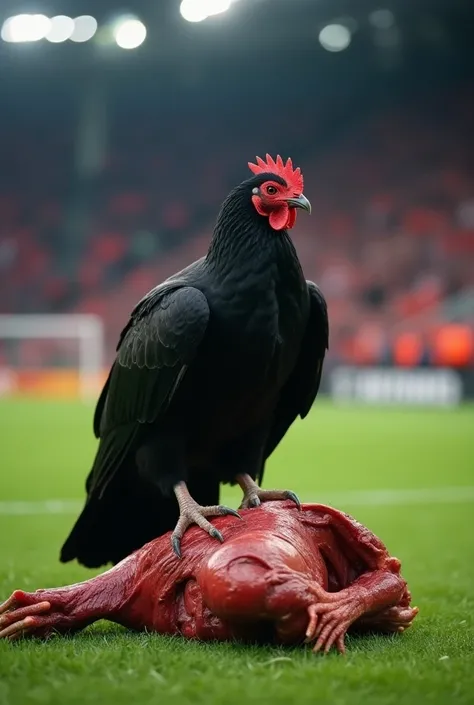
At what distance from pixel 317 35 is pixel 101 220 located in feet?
31.5

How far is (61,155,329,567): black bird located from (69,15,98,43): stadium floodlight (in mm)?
23071

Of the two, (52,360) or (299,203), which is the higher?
(52,360)

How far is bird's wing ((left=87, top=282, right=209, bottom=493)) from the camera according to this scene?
326 centimetres

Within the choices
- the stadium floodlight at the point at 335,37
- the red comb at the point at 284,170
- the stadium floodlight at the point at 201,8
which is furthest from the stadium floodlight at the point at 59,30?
the red comb at the point at 284,170

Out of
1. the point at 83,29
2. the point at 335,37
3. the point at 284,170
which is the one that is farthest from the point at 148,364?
the point at 335,37

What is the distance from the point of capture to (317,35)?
2680 centimetres

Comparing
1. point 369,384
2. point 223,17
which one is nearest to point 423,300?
point 369,384

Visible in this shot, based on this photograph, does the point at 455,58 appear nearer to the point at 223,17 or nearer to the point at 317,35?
the point at 317,35

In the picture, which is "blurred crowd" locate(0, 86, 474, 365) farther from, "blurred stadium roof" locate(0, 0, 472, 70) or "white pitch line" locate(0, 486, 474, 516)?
"white pitch line" locate(0, 486, 474, 516)

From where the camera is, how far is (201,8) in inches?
980

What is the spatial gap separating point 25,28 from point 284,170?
2420 cm

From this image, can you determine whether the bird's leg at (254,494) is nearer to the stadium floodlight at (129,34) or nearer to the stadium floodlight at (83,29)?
the stadium floodlight at (83,29)

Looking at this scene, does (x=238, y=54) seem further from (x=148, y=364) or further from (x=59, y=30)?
(x=148, y=364)

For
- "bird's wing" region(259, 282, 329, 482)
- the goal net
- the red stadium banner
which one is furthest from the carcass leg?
the goal net
